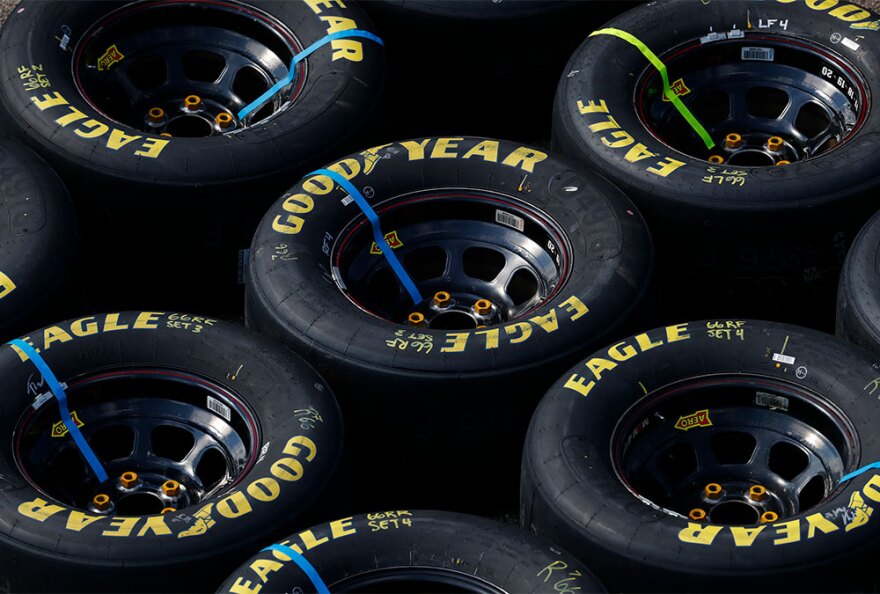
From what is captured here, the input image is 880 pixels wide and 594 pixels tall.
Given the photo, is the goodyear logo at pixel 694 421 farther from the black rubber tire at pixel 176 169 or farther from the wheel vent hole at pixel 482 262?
the black rubber tire at pixel 176 169

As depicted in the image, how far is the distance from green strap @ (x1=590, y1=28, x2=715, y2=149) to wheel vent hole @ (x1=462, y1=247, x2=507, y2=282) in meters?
1.36

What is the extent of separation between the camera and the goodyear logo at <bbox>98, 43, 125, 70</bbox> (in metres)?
11.6

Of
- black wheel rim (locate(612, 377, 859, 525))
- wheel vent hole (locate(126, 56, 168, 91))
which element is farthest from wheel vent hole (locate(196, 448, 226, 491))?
wheel vent hole (locate(126, 56, 168, 91))

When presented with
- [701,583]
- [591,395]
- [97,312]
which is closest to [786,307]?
[591,395]

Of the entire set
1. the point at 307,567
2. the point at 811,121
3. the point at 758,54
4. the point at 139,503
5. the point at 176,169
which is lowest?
the point at 307,567

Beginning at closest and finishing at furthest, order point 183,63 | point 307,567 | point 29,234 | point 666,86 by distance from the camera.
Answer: point 307,567
point 29,234
point 666,86
point 183,63

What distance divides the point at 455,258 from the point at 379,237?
390 mm

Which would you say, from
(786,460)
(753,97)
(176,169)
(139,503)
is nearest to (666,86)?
(753,97)

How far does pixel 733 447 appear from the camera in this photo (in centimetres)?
973

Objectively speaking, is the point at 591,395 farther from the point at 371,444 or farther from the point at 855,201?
the point at 855,201

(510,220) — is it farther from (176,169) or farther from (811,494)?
(811,494)

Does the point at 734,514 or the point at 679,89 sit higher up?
the point at 679,89

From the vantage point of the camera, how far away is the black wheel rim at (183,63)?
1154 cm

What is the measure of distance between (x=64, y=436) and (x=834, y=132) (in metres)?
4.13
